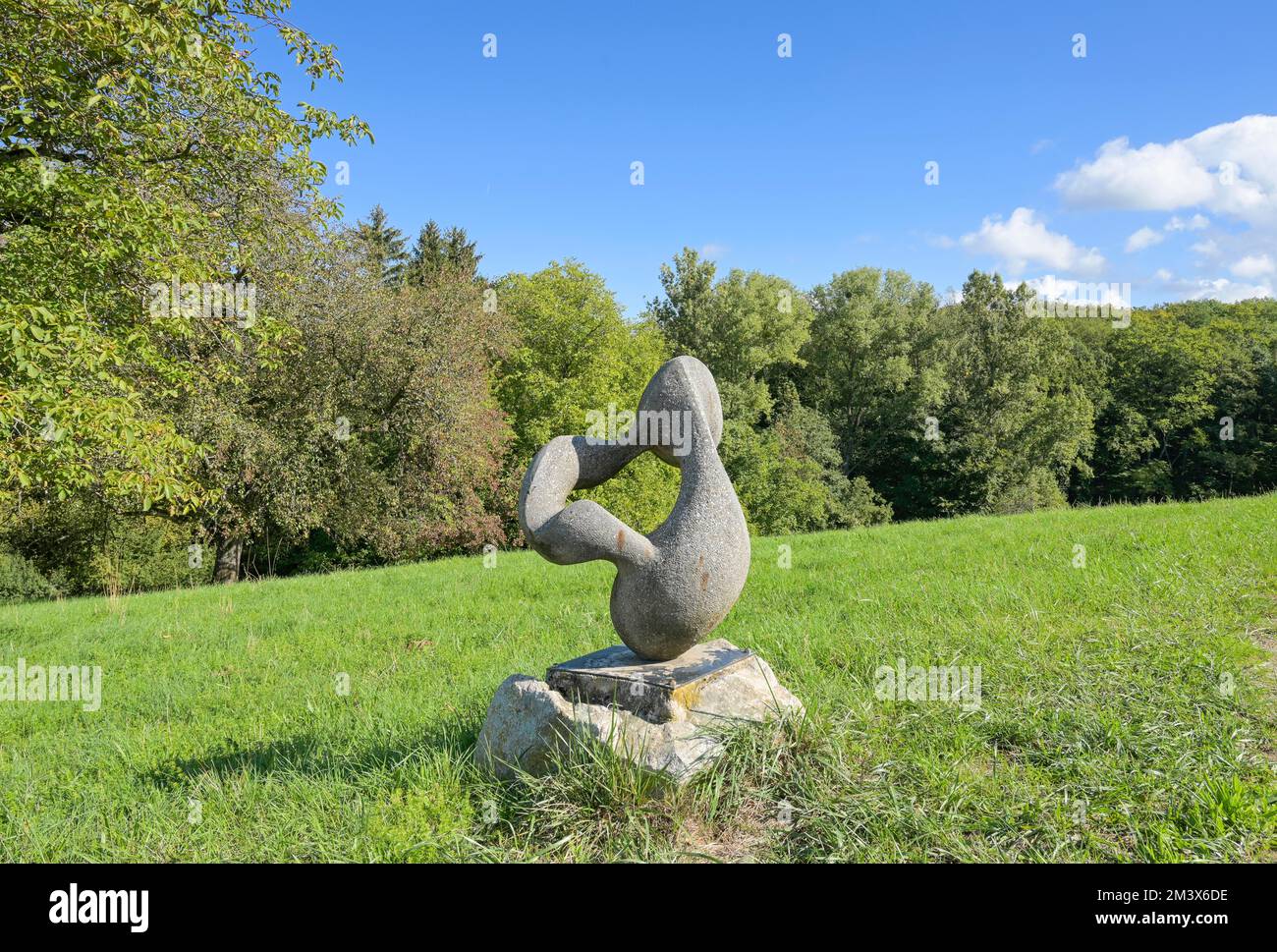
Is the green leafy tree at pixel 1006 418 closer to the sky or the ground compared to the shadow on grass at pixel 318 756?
closer to the sky

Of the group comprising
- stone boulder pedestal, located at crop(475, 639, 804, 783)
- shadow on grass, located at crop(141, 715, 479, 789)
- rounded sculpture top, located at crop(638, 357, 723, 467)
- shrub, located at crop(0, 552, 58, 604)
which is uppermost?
rounded sculpture top, located at crop(638, 357, 723, 467)

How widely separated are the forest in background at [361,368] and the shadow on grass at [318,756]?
3.58 metres

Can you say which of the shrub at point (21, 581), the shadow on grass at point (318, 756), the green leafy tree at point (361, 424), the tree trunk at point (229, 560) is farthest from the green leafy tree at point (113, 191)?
the shrub at point (21, 581)

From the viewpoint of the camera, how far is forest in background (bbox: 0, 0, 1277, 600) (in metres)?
7.90

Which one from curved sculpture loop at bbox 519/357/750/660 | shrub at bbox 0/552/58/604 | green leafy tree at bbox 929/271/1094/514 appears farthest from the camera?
A: green leafy tree at bbox 929/271/1094/514

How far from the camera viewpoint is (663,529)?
16.3 ft

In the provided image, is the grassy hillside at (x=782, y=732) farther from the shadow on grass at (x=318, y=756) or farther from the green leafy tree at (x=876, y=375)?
the green leafy tree at (x=876, y=375)

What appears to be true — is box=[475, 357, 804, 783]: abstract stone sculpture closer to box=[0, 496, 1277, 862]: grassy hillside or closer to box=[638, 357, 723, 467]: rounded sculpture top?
box=[638, 357, 723, 467]: rounded sculpture top

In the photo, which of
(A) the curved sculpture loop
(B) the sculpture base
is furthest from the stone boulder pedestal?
(A) the curved sculpture loop

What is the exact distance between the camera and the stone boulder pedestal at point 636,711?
4289 millimetres

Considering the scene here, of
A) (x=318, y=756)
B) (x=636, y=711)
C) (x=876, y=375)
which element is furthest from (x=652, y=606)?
(x=876, y=375)

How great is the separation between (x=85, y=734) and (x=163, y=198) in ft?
19.6

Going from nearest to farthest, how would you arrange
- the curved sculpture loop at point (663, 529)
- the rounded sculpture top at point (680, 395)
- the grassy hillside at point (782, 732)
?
the grassy hillside at point (782, 732)
the curved sculpture loop at point (663, 529)
the rounded sculpture top at point (680, 395)
